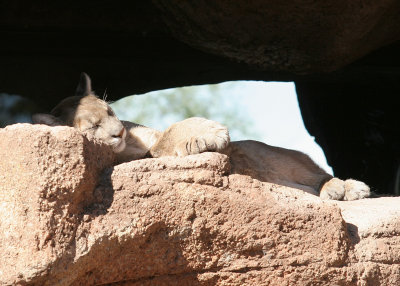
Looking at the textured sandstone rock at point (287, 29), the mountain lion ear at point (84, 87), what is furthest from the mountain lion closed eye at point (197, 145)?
the textured sandstone rock at point (287, 29)

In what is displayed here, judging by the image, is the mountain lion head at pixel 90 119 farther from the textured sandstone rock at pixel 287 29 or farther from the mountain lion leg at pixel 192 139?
the textured sandstone rock at pixel 287 29

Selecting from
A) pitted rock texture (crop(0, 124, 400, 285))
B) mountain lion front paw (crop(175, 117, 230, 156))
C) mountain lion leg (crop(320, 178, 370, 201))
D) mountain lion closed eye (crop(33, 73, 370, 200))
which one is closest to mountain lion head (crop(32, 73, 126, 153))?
mountain lion closed eye (crop(33, 73, 370, 200))

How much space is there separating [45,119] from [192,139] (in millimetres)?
1016

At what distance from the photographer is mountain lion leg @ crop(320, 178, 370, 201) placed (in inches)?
167

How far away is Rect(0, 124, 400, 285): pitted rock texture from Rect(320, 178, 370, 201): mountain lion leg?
86 cm

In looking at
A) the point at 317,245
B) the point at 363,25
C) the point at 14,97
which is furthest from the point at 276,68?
the point at 317,245

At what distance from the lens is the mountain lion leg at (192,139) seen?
3.59 metres

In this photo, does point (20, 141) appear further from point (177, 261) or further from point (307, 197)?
point (307, 197)

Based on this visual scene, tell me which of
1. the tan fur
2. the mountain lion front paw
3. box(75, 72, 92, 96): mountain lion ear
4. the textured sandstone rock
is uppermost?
the textured sandstone rock

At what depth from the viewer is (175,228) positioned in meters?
3.01

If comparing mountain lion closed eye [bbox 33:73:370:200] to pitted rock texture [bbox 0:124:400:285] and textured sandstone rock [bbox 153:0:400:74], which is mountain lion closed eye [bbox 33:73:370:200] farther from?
textured sandstone rock [bbox 153:0:400:74]

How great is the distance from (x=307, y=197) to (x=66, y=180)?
1.24 meters

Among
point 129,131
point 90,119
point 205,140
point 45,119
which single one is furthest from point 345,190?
point 45,119

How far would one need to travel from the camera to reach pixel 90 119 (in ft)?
13.9
